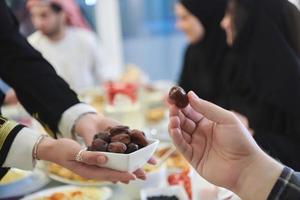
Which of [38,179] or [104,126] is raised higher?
[104,126]

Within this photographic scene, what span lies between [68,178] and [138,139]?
41 centimetres

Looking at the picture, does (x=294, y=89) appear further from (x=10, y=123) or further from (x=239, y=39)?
(x=10, y=123)

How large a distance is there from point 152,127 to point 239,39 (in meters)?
0.51

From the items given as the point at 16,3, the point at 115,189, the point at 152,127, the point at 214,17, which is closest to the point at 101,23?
the point at 16,3

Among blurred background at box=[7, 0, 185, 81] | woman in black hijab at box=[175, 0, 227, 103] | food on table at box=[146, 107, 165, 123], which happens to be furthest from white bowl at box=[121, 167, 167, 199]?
blurred background at box=[7, 0, 185, 81]

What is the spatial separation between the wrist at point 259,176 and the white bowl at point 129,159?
209mm

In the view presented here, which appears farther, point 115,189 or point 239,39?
point 239,39

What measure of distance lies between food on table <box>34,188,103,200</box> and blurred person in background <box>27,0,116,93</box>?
6.09ft

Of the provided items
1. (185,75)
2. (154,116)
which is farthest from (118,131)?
(185,75)

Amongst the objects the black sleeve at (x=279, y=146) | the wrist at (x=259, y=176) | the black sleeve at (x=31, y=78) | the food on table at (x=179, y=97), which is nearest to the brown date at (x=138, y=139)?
the food on table at (x=179, y=97)

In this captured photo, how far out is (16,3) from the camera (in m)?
3.23

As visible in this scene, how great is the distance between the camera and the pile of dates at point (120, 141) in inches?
37.1

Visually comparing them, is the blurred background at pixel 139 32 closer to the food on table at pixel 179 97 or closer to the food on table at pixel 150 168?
the food on table at pixel 150 168

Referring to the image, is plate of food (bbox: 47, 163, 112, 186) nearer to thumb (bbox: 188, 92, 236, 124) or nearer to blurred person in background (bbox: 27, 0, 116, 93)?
thumb (bbox: 188, 92, 236, 124)
